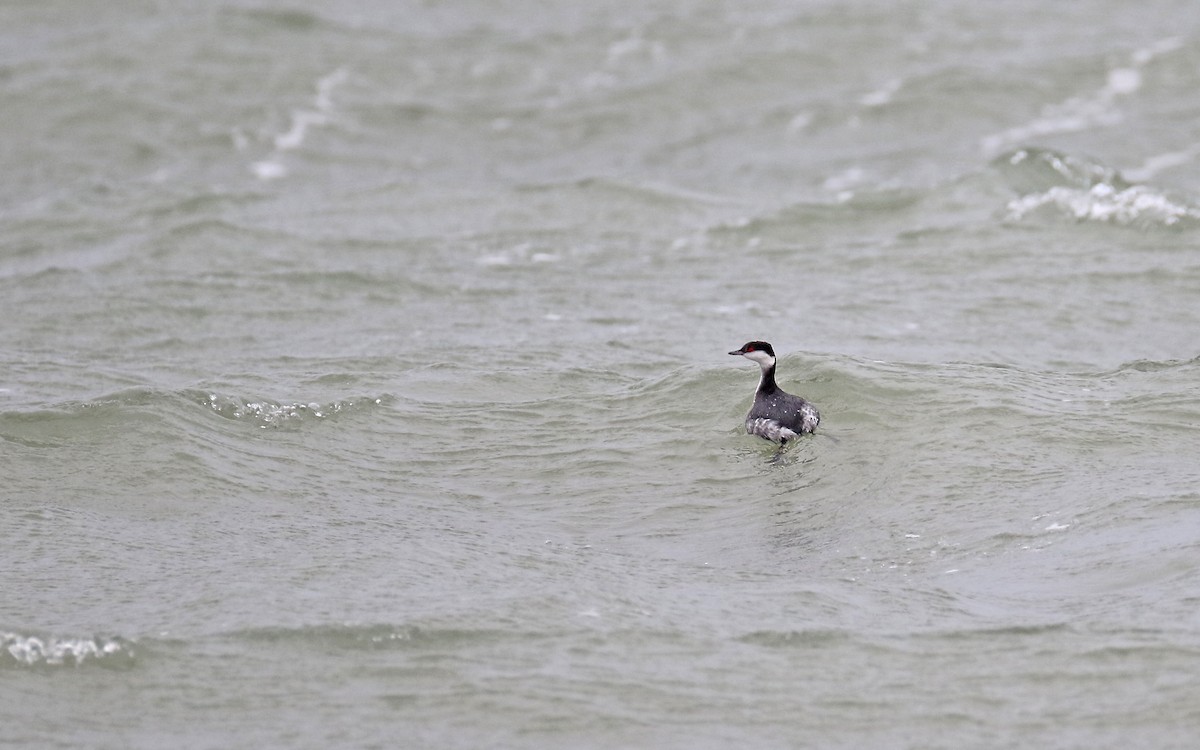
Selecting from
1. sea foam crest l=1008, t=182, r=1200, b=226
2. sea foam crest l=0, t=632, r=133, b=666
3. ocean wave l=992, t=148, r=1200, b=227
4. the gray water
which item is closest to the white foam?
the gray water

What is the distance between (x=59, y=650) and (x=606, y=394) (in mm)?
4811

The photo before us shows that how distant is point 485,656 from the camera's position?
660 centimetres

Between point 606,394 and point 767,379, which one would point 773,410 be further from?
point 606,394

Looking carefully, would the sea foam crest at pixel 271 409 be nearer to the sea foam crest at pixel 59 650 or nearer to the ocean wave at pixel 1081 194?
the sea foam crest at pixel 59 650

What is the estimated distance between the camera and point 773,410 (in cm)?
974

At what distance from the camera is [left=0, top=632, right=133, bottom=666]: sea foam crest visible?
659 centimetres

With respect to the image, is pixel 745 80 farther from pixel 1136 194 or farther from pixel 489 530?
pixel 489 530

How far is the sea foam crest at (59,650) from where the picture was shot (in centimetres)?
659

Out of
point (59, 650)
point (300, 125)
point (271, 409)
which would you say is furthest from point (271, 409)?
point (300, 125)

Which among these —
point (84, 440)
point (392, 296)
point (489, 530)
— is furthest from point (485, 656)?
point (392, 296)

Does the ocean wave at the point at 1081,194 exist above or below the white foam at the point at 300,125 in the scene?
above

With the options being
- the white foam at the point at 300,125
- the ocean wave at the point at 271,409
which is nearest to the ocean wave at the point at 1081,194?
the ocean wave at the point at 271,409

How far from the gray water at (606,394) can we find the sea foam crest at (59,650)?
0.02 m

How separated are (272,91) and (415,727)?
17.1 m
